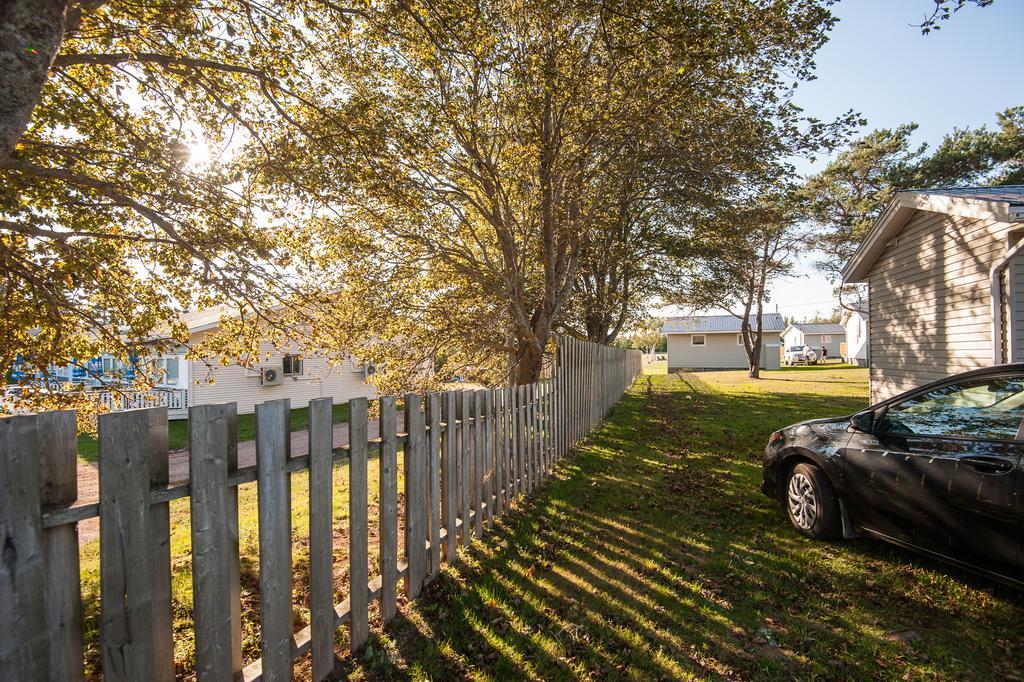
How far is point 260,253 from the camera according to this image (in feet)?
16.5

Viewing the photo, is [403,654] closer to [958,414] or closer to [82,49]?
[958,414]

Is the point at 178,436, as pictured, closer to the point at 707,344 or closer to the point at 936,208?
the point at 936,208

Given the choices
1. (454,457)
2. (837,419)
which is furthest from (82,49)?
(837,419)

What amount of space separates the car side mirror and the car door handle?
86 centimetres

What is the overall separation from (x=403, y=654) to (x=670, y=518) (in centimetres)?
337

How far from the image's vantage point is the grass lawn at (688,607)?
2862 mm

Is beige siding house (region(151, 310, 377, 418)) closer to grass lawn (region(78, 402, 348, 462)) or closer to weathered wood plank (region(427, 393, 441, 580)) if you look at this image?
grass lawn (region(78, 402, 348, 462))

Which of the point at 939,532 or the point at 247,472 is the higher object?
the point at 247,472

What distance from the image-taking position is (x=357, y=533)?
9.67 ft

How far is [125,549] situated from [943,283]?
13.0 meters

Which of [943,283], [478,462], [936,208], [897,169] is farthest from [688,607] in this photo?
[897,169]

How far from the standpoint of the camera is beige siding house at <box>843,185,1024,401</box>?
7867 millimetres

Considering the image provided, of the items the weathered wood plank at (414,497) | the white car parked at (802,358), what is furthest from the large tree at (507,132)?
the white car parked at (802,358)

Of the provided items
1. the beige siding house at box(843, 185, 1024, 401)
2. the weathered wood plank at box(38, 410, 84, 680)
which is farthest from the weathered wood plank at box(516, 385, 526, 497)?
the beige siding house at box(843, 185, 1024, 401)
